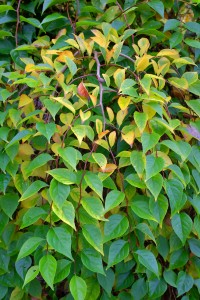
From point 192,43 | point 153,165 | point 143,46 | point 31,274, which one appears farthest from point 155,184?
point 192,43

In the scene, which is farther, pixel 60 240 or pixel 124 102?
pixel 124 102

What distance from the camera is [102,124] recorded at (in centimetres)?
130

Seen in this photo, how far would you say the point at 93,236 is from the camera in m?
1.20

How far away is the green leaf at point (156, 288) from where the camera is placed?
4.75 ft

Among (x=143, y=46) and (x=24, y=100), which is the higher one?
(x=143, y=46)

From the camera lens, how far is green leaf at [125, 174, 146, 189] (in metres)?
1.24

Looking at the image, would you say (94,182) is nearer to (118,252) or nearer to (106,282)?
(118,252)

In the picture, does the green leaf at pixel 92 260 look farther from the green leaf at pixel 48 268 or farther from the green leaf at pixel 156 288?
the green leaf at pixel 156 288

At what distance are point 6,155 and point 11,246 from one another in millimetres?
279

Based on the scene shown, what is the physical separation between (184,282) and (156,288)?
0.28 feet

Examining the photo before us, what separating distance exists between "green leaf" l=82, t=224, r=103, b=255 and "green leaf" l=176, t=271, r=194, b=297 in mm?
383

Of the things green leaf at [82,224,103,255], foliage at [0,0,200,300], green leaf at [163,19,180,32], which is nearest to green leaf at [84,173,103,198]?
foliage at [0,0,200,300]

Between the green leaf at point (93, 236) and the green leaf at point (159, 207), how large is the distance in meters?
0.16

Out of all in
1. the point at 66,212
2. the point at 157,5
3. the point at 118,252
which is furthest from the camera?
the point at 157,5
